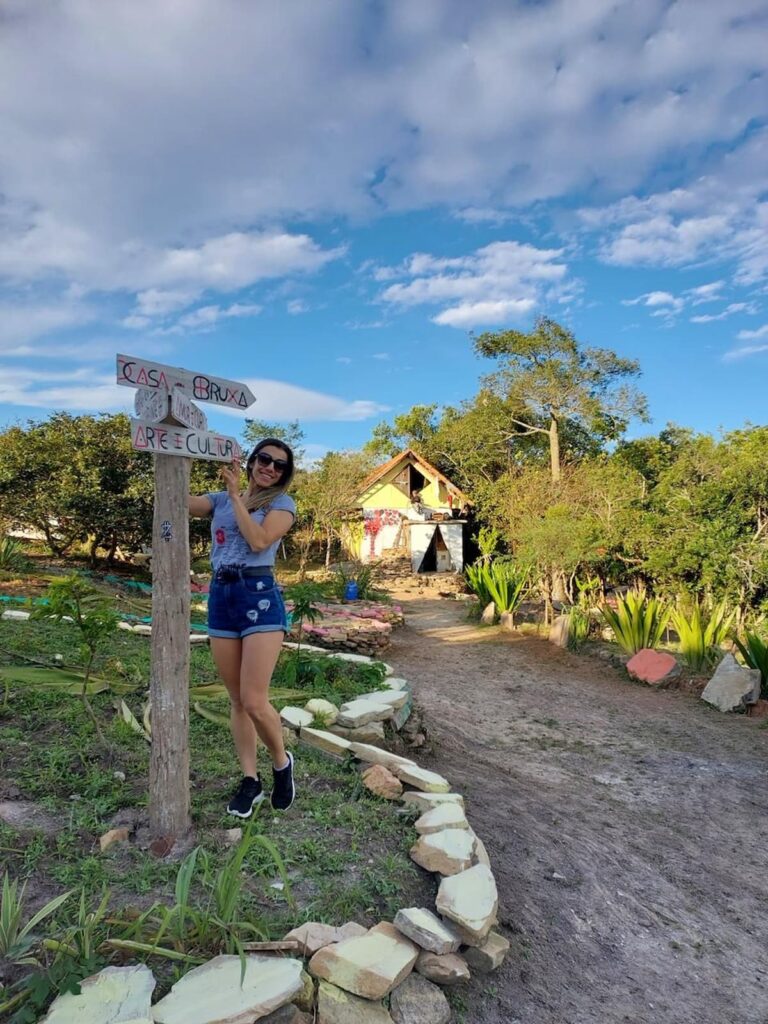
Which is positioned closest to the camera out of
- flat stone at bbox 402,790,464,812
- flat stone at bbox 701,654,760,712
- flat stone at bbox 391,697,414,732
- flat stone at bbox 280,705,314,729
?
flat stone at bbox 402,790,464,812

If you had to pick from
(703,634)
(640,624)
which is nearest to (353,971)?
(703,634)

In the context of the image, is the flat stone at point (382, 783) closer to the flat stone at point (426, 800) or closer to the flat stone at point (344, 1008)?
the flat stone at point (426, 800)

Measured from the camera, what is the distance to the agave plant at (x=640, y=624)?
7.61 metres

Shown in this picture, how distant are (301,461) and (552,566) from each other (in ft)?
39.3

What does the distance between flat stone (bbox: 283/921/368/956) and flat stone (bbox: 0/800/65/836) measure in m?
1.05

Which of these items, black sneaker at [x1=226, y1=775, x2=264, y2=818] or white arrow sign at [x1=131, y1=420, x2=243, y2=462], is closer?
white arrow sign at [x1=131, y1=420, x2=243, y2=462]

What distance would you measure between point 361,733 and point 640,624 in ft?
17.0

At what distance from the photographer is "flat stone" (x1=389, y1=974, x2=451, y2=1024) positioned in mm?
1716

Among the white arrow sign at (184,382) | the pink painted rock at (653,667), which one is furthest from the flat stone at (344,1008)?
the pink painted rock at (653,667)

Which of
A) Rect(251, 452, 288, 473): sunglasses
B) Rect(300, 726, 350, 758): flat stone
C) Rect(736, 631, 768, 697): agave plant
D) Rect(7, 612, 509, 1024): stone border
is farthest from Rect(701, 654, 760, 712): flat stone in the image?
Rect(251, 452, 288, 473): sunglasses

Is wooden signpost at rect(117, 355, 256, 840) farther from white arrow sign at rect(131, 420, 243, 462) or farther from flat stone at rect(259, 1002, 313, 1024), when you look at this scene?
flat stone at rect(259, 1002, 313, 1024)

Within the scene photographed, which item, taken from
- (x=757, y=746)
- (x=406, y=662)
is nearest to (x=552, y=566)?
(x=406, y=662)

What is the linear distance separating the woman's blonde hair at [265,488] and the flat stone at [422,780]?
60.3 inches

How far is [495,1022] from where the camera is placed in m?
1.82
